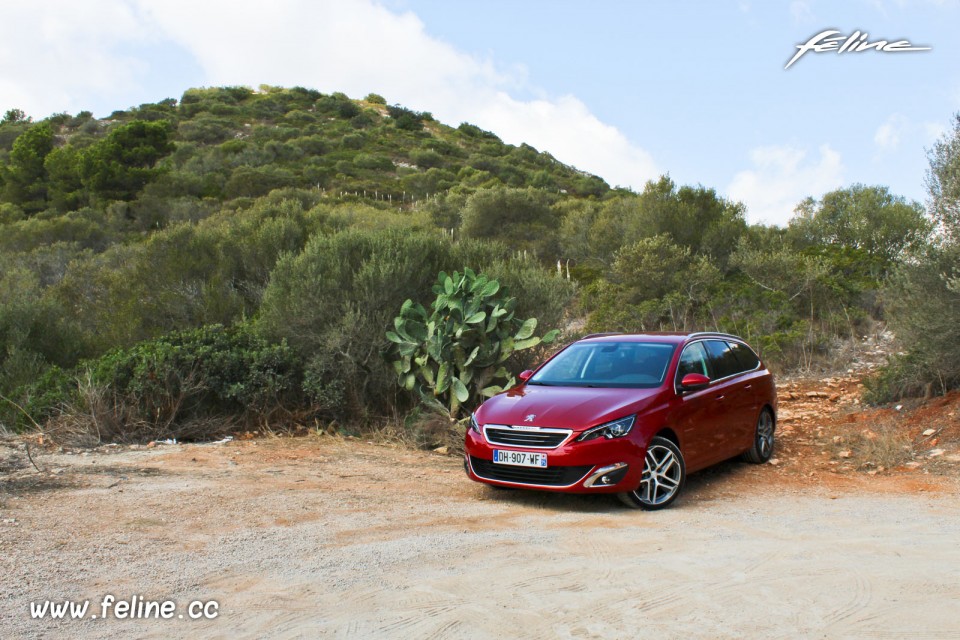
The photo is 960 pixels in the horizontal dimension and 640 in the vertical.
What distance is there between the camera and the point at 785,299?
21.0 meters

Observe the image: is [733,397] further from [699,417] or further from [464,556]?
[464,556]

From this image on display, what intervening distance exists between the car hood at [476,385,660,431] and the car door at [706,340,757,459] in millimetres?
1366

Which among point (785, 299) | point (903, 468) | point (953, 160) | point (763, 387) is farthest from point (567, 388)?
point (785, 299)

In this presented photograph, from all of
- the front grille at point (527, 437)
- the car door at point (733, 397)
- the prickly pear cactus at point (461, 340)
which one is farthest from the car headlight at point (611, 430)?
the prickly pear cactus at point (461, 340)

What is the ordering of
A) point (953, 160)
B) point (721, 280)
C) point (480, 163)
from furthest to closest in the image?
1. point (480, 163)
2. point (721, 280)
3. point (953, 160)

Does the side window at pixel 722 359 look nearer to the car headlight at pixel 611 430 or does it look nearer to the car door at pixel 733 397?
the car door at pixel 733 397

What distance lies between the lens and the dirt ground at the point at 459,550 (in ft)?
14.0

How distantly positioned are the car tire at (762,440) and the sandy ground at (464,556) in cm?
78

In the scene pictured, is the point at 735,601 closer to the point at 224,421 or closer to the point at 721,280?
the point at 224,421

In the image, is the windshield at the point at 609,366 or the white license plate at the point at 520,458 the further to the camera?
the windshield at the point at 609,366

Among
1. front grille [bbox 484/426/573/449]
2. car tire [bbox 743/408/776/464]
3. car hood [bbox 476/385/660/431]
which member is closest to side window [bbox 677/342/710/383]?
car hood [bbox 476/385/660/431]

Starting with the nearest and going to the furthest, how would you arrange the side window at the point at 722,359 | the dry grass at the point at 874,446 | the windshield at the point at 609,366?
the windshield at the point at 609,366
the side window at the point at 722,359
the dry grass at the point at 874,446

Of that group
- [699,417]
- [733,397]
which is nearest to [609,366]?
[699,417]

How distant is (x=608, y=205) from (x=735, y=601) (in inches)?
1266
